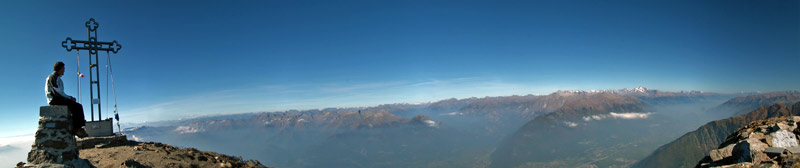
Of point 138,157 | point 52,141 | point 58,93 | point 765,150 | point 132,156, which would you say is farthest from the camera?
point 132,156

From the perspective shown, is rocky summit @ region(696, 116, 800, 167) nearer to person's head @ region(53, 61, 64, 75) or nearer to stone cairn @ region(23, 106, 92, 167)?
stone cairn @ region(23, 106, 92, 167)

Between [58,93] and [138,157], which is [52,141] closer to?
[58,93]

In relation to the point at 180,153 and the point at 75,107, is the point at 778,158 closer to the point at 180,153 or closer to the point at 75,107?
the point at 75,107

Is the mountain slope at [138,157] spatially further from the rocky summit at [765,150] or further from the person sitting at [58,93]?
the rocky summit at [765,150]

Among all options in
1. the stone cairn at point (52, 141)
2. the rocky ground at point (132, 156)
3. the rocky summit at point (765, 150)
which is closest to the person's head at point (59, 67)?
the stone cairn at point (52, 141)

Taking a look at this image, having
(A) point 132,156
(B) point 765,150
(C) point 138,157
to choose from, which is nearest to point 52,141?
(C) point 138,157
